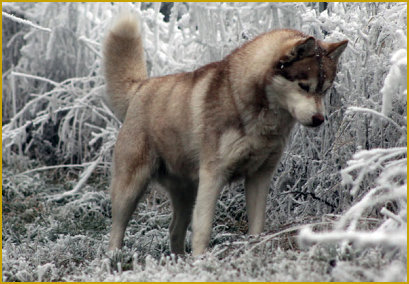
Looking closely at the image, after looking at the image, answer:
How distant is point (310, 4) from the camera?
5.62m

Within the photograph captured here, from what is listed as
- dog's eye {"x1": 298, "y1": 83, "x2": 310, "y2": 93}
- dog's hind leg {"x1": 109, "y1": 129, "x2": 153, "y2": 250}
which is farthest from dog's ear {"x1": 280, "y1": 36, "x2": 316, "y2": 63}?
dog's hind leg {"x1": 109, "y1": 129, "x2": 153, "y2": 250}

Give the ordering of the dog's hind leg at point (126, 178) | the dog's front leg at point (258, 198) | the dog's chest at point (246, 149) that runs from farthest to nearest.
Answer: the dog's hind leg at point (126, 178) < the dog's front leg at point (258, 198) < the dog's chest at point (246, 149)

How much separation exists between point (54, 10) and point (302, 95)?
4634 mm

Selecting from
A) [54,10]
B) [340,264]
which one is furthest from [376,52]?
[54,10]

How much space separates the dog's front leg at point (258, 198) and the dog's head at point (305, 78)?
0.61m

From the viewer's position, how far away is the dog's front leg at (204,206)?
392 centimetres

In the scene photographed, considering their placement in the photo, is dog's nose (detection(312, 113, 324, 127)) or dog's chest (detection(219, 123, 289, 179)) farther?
dog's chest (detection(219, 123, 289, 179))

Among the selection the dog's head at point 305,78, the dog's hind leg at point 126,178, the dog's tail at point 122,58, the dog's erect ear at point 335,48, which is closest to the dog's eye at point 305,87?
the dog's head at point 305,78

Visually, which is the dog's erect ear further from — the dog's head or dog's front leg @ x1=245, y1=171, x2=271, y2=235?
dog's front leg @ x1=245, y1=171, x2=271, y2=235

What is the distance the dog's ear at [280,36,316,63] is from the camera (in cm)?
351

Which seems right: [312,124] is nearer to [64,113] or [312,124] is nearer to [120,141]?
[120,141]

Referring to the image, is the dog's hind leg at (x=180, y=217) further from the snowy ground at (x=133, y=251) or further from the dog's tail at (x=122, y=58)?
the dog's tail at (x=122, y=58)

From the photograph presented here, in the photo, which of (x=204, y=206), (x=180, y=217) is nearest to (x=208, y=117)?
(x=204, y=206)

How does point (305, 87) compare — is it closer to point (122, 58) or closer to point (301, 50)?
point (301, 50)
